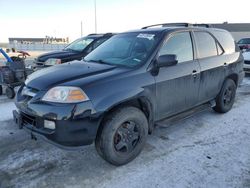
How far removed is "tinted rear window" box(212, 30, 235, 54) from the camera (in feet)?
15.2

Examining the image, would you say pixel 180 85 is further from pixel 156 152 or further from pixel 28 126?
pixel 28 126

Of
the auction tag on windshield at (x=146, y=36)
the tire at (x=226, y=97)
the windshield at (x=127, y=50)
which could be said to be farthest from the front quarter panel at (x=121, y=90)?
the tire at (x=226, y=97)

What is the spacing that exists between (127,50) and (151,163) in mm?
1759

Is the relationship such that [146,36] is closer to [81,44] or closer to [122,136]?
[122,136]

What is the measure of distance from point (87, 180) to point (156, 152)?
113cm

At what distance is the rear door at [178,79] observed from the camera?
11.0 feet

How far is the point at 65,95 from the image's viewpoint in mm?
2643

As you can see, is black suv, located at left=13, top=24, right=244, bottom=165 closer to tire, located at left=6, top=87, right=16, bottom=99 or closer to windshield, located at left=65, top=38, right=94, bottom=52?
tire, located at left=6, top=87, right=16, bottom=99

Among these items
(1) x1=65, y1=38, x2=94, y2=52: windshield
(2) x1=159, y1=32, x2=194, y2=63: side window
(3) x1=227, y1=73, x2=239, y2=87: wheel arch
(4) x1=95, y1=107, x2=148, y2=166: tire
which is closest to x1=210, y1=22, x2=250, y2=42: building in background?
(1) x1=65, y1=38, x2=94, y2=52: windshield

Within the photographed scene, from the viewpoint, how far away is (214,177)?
110 inches

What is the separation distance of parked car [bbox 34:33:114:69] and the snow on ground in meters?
3.64

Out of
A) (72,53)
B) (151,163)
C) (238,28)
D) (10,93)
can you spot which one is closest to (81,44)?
(72,53)

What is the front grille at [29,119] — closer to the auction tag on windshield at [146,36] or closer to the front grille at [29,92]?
the front grille at [29,92]

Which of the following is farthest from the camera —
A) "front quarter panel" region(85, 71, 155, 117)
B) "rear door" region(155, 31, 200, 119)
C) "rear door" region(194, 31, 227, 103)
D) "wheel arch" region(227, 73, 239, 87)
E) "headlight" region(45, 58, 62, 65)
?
"headlight" region(45, 58, 62, 65)
